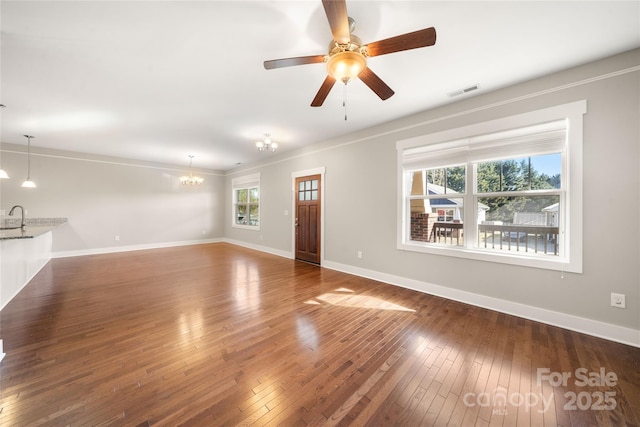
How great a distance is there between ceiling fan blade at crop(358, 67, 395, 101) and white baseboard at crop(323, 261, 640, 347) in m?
Answer: 2.75

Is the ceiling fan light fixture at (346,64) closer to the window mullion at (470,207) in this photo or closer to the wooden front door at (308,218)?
the window mullion at (470,207)

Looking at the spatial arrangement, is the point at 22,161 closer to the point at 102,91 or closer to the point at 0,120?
the point at 0,120

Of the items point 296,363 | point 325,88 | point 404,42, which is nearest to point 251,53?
point 325,88

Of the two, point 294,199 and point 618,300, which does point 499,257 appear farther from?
point 294,199

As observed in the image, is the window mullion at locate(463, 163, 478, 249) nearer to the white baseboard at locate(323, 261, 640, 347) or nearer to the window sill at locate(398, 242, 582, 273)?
the window sill at locate(398, 242, 582, 273)

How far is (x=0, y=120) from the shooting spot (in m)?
3.83

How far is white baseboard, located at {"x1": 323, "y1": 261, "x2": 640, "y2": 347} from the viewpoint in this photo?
2178 millimetres

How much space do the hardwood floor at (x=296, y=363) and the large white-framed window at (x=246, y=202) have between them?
14.2 feet

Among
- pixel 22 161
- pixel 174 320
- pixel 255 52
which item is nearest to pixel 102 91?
pixel 255 52

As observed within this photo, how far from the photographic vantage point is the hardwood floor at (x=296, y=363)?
142cm

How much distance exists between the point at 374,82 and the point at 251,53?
4.09 ft

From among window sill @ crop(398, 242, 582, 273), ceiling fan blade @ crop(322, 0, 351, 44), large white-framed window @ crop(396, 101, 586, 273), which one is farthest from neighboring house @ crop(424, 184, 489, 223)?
ceiling fan blade @ crop(322, 0, 351, 44)

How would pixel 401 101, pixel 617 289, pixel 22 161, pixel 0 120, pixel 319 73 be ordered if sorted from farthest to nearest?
pixel 22 161
pixel 0 120
pixel 401 101
pixel 319 73
pixel 617 289

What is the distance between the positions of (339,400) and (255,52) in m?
3.00
